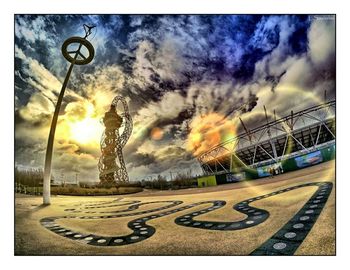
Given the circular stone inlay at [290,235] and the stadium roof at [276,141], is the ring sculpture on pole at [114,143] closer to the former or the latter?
the stadium roof at [276,141]

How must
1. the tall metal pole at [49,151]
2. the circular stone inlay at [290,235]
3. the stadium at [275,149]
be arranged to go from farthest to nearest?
the tall metal pole at [49,151] → the stadium at [275,149] → the circular stone inlay at [290,235]

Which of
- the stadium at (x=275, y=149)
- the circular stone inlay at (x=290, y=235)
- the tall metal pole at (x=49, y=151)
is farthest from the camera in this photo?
the tall metal pole at (x=49, y=151)

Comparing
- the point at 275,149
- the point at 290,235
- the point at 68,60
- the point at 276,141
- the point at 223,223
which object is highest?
the point at 68,60

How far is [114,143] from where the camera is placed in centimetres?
442

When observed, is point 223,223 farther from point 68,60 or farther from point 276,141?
point 68,60

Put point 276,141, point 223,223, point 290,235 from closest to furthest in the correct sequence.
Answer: point 290,235 < point 223,223 < point 276,141

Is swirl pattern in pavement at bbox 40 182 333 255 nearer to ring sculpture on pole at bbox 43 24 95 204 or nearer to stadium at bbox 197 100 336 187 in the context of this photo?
stadium at bbox 197 100 336 187

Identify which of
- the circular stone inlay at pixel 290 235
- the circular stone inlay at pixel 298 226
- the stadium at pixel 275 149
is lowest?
the circular stone inlay at pixel 290 235

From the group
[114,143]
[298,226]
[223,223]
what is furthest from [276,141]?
[114,143]

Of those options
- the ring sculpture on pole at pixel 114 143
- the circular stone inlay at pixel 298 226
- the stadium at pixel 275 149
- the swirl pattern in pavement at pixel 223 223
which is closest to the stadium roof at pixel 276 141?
the stadium at pixel 275 149

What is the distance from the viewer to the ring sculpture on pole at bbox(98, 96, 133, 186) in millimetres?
4387

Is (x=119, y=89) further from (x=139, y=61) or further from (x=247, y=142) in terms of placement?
(x=247, y=142)

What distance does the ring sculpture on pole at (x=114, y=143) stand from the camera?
173 inches

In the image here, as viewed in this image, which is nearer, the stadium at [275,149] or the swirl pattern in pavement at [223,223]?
the swirl pattern in pavement at [223,223]
